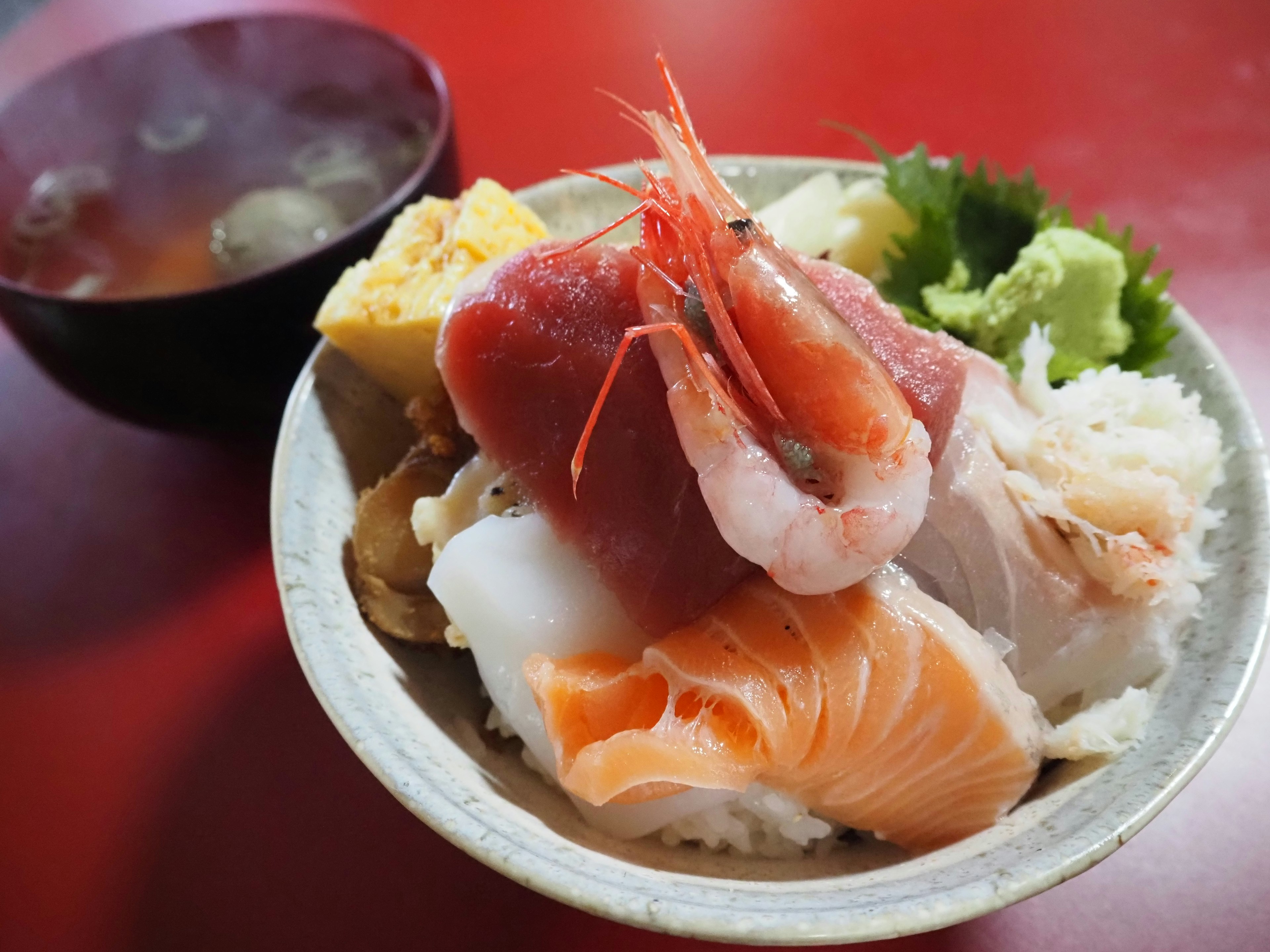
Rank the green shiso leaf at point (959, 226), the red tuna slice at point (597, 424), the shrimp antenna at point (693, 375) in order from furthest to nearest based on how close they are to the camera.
Result: the green shiso leaf at point (959, 226) < the red tuna slice at point (597, 424) < the shrimp antenna at point (693, 375)

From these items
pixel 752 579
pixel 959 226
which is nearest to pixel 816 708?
pixel 752 579

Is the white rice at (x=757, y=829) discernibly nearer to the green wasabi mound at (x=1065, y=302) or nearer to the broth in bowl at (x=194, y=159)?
the green wasabi mound at (x=1065, y=302)

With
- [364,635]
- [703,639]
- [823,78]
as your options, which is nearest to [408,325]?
[364,635]

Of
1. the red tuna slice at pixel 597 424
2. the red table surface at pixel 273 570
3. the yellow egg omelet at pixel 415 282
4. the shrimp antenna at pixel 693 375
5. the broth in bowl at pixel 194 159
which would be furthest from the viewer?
the broth in bowl at pixel 194 159

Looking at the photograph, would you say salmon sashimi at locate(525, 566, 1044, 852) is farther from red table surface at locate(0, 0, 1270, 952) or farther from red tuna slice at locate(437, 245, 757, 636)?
red table surface at locate(0, 0, 1270, 952)

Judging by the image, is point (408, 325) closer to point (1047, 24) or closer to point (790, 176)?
point (790, 176)

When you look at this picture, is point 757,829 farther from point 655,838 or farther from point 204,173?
point 204,173

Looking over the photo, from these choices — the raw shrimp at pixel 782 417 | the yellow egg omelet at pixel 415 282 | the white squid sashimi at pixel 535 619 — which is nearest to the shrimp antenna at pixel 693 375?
the raw shrimp at pixel 782 417
